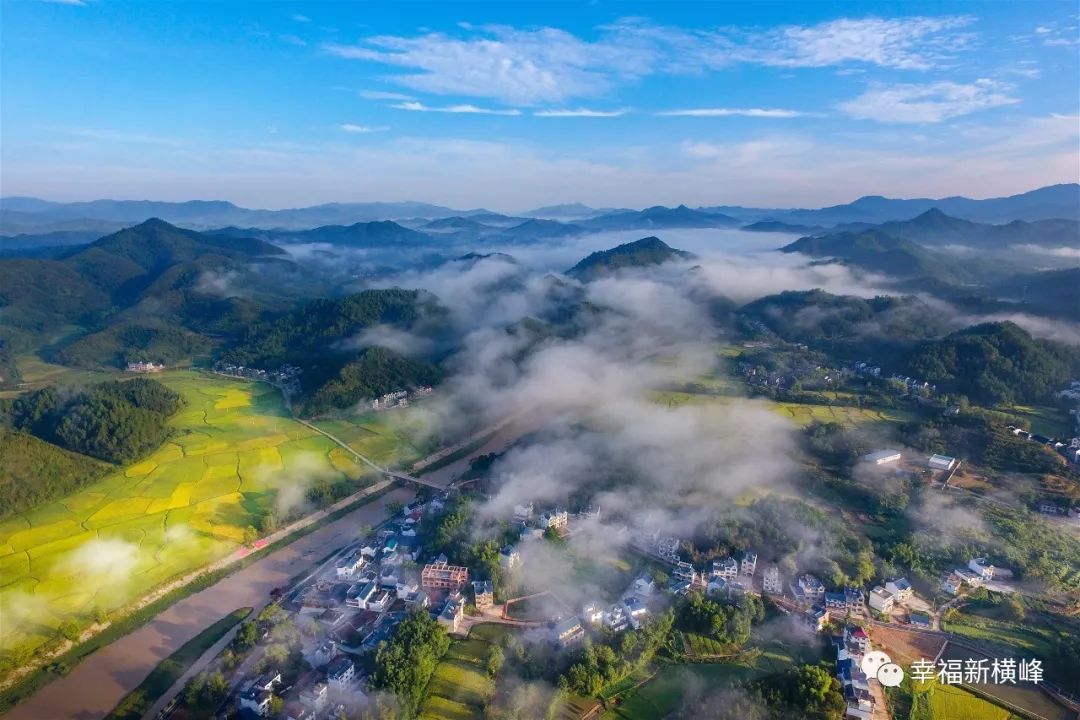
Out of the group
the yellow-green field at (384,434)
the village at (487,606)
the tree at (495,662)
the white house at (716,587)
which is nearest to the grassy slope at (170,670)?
the village at (487,606)

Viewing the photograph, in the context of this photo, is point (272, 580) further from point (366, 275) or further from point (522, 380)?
point (366, 275)

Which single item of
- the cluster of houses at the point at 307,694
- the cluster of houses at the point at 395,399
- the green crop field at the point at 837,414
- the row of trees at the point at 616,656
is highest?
the green crop field at the point at 837,414

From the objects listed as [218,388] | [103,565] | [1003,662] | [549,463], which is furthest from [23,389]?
[1003,662]

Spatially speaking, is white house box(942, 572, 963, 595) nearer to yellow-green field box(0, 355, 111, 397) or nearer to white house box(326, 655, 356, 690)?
white house box(326, 655, 356, 690)

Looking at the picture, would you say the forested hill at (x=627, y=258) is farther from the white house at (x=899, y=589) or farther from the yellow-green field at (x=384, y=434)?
the white house at (x=899, y=589)

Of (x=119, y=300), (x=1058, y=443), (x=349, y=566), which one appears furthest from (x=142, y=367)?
(x=1058, y=443)
